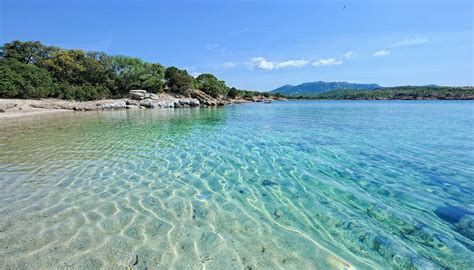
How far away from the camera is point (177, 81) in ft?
193

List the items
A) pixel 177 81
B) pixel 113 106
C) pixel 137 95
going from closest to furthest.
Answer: pixel 113 106
pixel 137 95
pixel 177 81

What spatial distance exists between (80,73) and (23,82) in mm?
16364

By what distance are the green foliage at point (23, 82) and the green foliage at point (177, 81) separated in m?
25.1

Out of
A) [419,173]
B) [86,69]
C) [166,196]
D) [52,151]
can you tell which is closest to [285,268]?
[166,196]

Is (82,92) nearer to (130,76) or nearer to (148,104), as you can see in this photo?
(148,104)

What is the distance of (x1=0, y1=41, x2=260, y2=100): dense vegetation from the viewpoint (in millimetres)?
36344

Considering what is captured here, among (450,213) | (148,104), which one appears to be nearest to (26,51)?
(148,104)

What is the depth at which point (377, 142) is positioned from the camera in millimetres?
10711

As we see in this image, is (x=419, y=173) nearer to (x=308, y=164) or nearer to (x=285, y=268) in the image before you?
(x=308, y=164)

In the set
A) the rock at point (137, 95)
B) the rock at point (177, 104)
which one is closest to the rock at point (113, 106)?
the rock at point (137, 95)

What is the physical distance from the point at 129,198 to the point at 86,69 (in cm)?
5420

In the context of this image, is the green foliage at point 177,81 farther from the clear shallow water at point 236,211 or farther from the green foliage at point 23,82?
the clear shallow water at point 236,211

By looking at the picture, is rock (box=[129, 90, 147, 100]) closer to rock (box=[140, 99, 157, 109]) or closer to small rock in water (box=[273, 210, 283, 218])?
rock (box=[140, 99, 157, 109])

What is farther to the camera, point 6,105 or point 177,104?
point 177,104
